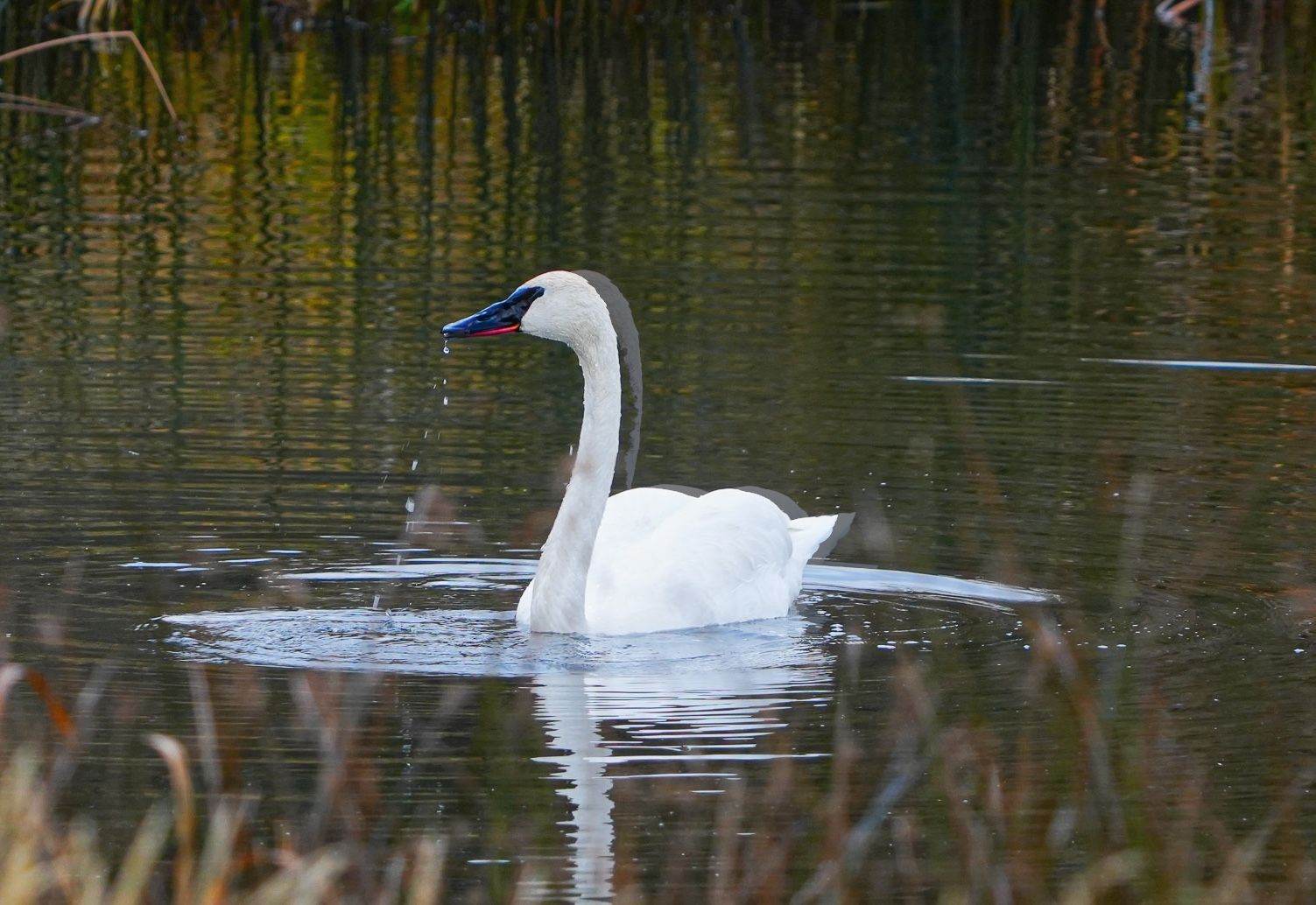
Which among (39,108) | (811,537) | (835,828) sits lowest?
(811,537)

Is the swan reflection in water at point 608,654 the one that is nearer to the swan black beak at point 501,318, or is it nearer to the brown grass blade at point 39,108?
the swan black beak at point 501,318

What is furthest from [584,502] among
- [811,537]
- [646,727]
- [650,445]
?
[650,445]

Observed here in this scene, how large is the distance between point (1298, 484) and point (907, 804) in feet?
13.8

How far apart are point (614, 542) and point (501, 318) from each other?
3.02 ft

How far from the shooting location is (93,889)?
4.00 m

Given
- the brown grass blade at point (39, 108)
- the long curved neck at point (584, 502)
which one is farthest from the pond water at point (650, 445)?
the brown grass blade at point (39, 108)

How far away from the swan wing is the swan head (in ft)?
2.33

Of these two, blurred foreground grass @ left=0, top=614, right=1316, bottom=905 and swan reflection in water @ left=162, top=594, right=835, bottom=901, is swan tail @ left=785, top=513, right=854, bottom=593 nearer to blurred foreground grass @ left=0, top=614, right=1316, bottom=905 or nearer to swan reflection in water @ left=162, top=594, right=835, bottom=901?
swan reflection in water @ left=162, top=594, right=835, bottom=901

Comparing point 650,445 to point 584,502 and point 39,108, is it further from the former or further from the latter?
point 39,108

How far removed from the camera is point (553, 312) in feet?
25.8

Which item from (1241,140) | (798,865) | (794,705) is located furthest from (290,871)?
(1241,140)

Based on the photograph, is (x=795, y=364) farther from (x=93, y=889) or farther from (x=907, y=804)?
(x=93, y=889)

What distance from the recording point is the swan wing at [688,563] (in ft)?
25.8

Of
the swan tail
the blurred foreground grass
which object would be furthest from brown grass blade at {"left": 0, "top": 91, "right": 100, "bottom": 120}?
the blurred foreground grass
